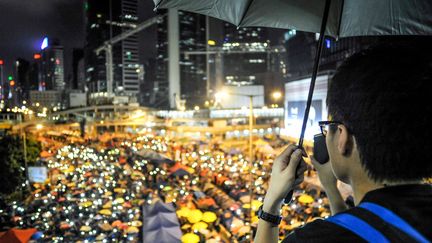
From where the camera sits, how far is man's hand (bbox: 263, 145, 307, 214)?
4.50 feet

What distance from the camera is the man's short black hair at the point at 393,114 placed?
3.34ft

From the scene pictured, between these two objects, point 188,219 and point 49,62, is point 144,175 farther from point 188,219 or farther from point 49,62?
point 49,62

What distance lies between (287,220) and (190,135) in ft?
86.0

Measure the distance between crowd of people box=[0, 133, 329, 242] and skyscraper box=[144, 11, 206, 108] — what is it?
317 feet

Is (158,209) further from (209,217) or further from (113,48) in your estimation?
(113,48)

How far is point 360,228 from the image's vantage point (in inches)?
35.0

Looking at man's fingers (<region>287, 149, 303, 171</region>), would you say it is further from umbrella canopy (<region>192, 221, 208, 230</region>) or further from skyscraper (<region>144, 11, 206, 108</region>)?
skyscraper (<region>144, 11, 206, 108</region>)

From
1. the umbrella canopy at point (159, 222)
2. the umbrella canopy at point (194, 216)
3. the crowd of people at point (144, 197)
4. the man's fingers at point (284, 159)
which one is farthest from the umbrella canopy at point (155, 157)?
the man's fingers at point (284, 159)

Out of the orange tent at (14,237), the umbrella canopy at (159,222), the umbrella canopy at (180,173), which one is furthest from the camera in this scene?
the umbrella canopy at (180,173)

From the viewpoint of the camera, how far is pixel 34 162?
22.2m

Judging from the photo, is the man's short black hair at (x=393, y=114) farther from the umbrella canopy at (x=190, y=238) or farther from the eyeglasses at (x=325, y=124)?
the umbrella canopy at (x=190, y=238)

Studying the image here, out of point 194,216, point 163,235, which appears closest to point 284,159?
point 163,235

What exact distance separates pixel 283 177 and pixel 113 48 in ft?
415

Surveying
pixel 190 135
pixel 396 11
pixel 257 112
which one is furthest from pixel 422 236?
pixel 257 112
